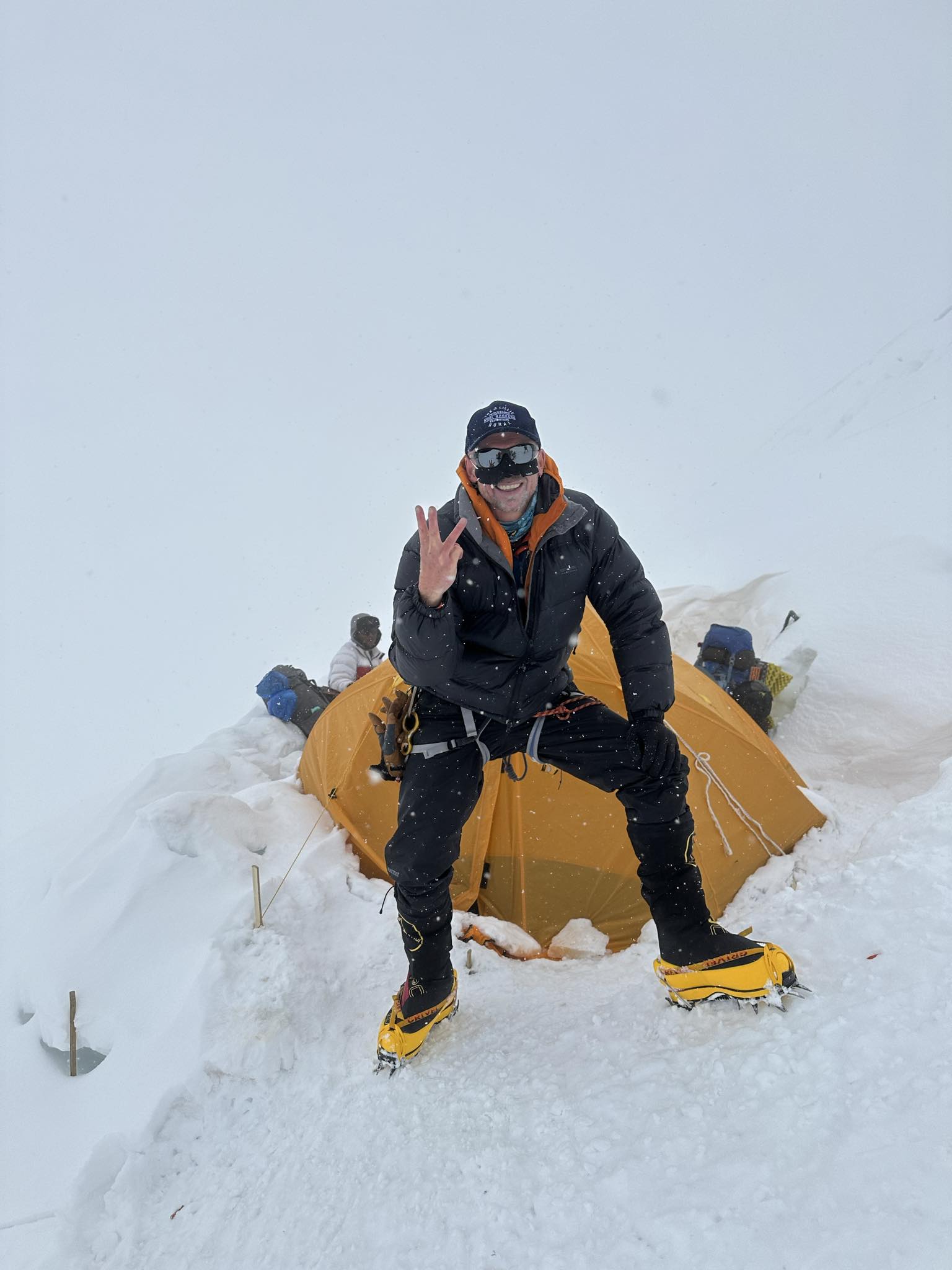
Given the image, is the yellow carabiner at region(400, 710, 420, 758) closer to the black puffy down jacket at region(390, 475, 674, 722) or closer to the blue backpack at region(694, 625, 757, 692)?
the black puffy down jacket at region(390, 475, 674, 722)

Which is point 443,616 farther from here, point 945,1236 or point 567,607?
point 945,1236

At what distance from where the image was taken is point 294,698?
25.8ft

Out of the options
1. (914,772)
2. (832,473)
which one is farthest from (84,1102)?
(832,473)

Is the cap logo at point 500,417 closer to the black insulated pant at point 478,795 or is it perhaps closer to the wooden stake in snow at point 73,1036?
the black insulated pant at point 478,795

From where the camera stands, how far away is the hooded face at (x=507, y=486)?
9.95ft

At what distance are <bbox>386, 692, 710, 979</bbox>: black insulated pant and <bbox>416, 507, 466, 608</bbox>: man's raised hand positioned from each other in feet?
2.42

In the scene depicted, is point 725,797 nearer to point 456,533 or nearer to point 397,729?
point 397,729

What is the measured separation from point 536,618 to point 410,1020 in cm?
197

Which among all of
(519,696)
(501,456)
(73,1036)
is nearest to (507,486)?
(501,456)

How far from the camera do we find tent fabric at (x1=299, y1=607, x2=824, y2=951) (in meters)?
4.68

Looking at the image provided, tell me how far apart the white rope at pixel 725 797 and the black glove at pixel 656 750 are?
161cm

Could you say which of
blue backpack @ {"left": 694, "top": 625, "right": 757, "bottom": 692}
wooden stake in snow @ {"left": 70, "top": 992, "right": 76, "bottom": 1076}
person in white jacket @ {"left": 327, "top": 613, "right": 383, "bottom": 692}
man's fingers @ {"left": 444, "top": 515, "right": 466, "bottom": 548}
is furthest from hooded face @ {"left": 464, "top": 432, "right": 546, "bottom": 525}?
person in white jacket @ {"left": 327, "top": 613, "right": 383, "bottom": 692}

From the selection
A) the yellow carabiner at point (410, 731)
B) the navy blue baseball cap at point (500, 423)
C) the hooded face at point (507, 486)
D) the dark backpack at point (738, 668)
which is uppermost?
the navy blue baseball cap at point (500, 423)

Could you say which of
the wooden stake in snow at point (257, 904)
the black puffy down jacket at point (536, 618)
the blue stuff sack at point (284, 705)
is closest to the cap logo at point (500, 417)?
the black puffy down jacket at point (536, 618)
